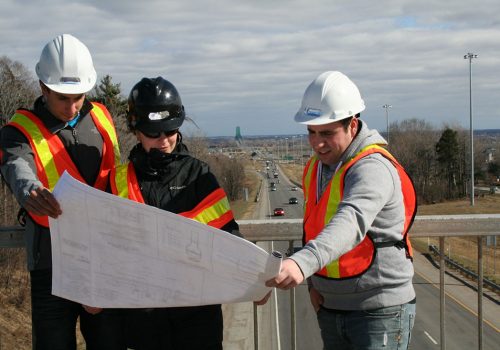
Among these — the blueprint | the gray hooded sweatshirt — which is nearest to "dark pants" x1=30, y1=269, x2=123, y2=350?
the blueprint

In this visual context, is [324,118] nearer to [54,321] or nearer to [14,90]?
[54,321]

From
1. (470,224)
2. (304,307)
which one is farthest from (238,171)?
(470,224)

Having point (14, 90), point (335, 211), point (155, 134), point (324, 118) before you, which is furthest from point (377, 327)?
point (14, 90)

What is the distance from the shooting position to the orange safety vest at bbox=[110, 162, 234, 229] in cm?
290

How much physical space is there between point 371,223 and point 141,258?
106 cm

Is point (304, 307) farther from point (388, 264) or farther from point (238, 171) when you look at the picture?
point (238, 171)

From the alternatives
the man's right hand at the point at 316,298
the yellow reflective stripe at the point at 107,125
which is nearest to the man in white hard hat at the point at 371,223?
the man's right hand at the point at 316,298

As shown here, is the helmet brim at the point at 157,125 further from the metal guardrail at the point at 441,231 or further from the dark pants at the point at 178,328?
the metal guardrail at the point at 441,231

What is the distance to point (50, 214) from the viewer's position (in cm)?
269

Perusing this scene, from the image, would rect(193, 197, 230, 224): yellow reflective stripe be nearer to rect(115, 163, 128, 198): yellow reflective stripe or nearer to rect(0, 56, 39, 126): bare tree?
rect(115, 163, 128, 198): yellow reflective stripe

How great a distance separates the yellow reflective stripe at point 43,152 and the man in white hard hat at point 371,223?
1.35 meters

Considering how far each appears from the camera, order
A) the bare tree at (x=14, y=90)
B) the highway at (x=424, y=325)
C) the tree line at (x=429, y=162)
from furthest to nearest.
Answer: the tree line at (x=429, y=162)
the bare tree at (x=14, y=90)
the highway at (x=424, y=325)

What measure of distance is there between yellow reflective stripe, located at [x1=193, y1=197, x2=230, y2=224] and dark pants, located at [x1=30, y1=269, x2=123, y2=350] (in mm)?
769

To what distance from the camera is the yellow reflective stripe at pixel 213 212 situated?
9.52ft
